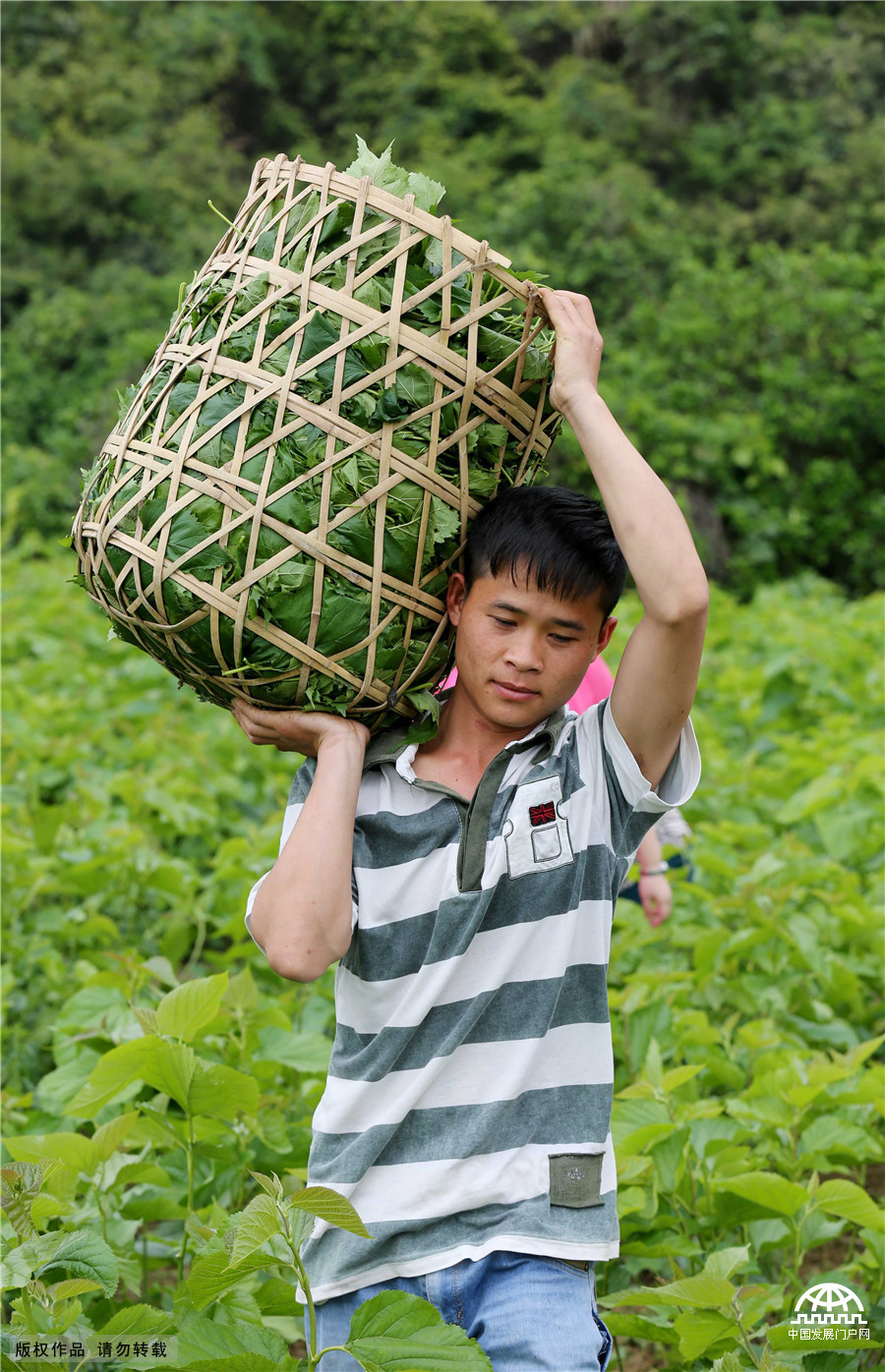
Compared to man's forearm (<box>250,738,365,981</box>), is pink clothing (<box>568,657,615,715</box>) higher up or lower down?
higher up

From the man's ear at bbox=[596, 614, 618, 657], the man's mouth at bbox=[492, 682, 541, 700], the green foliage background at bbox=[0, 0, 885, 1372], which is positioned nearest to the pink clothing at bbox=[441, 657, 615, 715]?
the green foliage background at bbox=[0, 0, 885, 1372]

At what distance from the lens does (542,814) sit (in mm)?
1573

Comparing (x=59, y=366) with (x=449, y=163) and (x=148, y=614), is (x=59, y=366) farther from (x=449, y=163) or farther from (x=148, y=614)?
(x=148, y=614)

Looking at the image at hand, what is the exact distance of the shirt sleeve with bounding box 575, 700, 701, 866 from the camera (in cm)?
158

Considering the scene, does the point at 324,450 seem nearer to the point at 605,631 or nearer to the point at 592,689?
the point at 605,631

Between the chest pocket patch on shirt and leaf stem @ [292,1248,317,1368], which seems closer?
leaf stem @ [292,1248,317,1368]

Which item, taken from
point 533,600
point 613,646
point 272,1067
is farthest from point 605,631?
point 613,646

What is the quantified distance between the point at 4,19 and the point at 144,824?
1221 centimetres

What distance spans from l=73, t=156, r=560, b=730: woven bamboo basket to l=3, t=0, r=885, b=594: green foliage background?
774 cm

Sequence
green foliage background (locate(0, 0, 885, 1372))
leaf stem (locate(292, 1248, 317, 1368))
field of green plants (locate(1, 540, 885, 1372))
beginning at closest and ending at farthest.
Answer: leaf stem (locate(292, 1248, 317, 1368)) → field of green plants (locate(1, 540, 885, 1372)) → green foliage background (locate(0, 0, 885, 1372))

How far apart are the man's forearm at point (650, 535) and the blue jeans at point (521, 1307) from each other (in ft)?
2.45

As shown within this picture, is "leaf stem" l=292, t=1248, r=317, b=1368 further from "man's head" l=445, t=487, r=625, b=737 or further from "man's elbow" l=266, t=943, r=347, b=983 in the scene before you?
"man's head" l=445, t=487, r=625, b=737

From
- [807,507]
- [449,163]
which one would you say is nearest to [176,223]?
[449,163]

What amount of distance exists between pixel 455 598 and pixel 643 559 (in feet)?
0.88
